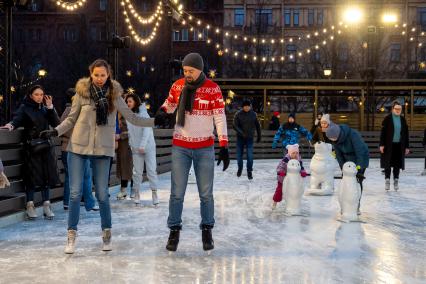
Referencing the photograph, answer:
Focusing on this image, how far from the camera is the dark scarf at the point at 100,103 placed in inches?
201

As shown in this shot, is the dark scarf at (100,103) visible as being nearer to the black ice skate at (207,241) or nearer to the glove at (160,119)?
the glove at (160,119)

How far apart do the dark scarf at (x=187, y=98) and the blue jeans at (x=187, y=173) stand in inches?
10.8

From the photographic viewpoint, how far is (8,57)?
924cm

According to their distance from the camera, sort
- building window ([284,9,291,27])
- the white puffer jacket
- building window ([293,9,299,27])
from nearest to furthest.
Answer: the white puffer jacket → building window ([284,9,291,27]) → building window ([293,9,299,27])

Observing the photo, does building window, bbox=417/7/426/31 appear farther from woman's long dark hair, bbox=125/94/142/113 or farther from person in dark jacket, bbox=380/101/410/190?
woman's long dark hair, bbox=125/94/142/113

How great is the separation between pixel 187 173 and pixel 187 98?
0.65 m

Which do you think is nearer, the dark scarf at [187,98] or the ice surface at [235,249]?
the ice surface at [235,249]

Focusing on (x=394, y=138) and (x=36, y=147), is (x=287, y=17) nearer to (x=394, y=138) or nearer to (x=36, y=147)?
(x=394, y=138)

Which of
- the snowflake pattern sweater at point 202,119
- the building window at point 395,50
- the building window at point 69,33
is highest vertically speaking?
the building window at point 69,33

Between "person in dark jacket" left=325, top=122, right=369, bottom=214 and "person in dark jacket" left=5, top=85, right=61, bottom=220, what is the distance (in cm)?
331

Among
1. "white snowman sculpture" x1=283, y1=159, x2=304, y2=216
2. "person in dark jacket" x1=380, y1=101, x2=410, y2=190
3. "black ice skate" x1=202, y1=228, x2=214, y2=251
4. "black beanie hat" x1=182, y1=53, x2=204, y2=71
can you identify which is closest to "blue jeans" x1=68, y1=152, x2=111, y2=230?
"black ice skate" x1=202, y1=228, x2=214, y2=251

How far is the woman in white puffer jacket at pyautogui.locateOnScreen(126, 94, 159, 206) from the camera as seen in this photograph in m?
8.53

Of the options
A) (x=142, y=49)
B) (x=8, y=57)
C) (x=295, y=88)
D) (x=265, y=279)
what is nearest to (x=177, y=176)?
(x=265, y=279)

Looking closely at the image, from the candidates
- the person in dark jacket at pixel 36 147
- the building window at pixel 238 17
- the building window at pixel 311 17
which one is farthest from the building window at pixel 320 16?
the person in dark jacket at pixel 36 147
